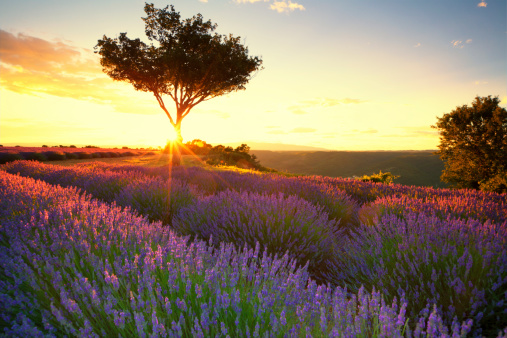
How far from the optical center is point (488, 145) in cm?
2358

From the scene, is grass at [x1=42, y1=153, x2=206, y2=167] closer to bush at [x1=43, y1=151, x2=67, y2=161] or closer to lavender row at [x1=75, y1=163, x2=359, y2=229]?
bush at [x1=43, y1=151, x2=67, y2=161]

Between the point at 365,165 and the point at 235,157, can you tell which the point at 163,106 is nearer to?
the point at 235,157

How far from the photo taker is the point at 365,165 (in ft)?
285

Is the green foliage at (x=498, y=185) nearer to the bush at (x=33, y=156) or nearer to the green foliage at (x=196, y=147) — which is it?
the green foliage at (x=196, y=147)

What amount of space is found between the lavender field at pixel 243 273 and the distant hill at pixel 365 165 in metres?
48.7

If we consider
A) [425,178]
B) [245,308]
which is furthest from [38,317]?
[425,178]

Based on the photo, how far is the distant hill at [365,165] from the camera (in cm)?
6419

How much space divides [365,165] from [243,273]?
91.3m

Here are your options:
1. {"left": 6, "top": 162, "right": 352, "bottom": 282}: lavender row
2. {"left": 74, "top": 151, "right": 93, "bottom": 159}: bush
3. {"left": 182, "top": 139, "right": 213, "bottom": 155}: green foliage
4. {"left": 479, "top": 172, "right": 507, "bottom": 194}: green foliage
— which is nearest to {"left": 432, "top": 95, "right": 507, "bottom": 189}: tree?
{"left": 479, "top": 172, "right": 507, "bottom": 194}: green foliage

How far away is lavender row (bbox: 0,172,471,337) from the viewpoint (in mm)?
1282

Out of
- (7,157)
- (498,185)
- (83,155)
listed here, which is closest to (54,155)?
(83,155)

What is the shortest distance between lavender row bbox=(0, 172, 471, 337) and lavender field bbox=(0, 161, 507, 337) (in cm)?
1

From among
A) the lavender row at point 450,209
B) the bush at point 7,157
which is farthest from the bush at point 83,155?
the lavender row at point 450,209

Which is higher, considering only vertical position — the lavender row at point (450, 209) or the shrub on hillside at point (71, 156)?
the shrub on hillside at point (71, 156)
